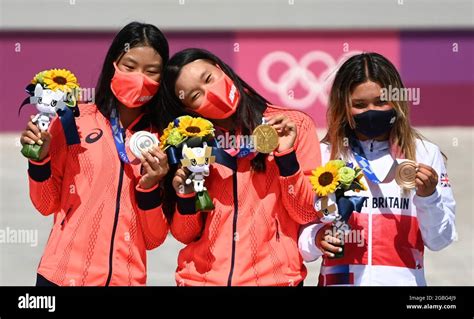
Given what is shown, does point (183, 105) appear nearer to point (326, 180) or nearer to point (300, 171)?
point (300, 171)

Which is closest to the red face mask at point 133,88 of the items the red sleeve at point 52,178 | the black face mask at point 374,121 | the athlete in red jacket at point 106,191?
the athlete in red jacket at point 106,191

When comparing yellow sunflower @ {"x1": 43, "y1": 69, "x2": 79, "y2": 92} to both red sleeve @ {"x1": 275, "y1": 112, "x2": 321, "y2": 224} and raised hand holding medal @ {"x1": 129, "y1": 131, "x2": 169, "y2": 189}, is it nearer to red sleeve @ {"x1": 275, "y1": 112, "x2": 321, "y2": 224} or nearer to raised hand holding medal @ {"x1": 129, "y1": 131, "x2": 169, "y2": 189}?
raised hand holding medal @ {"x1": 129, "y1": 131, "x2": 169, "y2": 189}

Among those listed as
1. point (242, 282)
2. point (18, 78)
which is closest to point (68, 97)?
point (242, 282)

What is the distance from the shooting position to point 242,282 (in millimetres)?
4348

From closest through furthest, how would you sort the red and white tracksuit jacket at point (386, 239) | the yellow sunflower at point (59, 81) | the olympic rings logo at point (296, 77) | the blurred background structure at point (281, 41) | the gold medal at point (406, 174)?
the gold medal at point (406, 174) < the red and white tracksuit jacket at point (386, 239) < the yellow sunflower at point (59, 81) < the olympic rings logo at point (296, 77) < the blurred background structure at point (281, 41)

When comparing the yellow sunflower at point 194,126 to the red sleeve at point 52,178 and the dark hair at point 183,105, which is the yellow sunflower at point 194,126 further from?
the red sleeve at point 52,178

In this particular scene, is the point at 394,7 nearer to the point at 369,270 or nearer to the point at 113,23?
the point at 113,23

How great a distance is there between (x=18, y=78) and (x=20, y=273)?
274 centimetres

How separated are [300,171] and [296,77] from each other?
204 inches

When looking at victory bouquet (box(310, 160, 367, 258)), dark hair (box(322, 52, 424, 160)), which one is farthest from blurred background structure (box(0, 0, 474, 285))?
victory bouquet (box(310, 160, 367, 258))

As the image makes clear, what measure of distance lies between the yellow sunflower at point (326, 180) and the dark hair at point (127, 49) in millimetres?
820

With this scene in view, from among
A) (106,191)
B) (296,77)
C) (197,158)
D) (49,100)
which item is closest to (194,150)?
(197,158)

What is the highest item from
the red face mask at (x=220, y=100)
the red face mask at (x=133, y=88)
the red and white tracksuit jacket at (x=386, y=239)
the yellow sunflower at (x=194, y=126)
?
the red face mask at (x=133, y=88)

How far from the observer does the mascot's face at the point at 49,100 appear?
442cm
